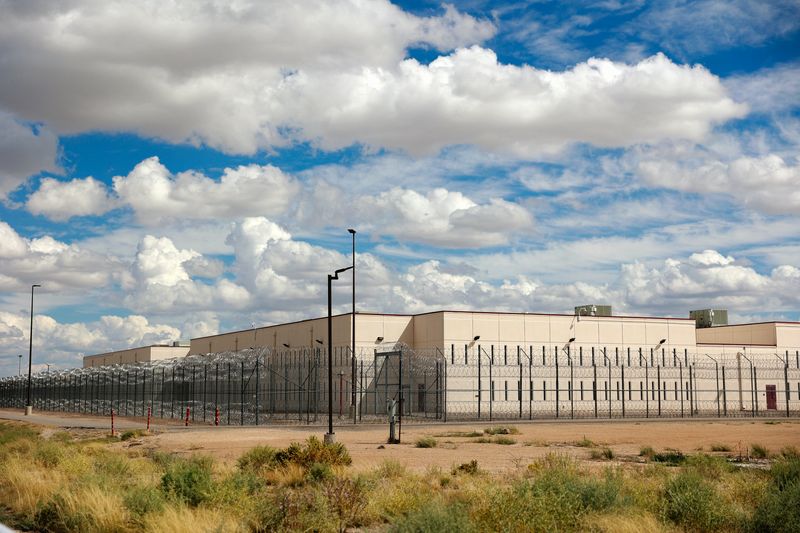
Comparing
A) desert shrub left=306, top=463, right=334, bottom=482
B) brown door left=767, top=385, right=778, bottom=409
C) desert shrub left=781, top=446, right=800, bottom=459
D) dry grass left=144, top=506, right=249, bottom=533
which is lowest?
brown door left=767, top=385, right=778, bottom=409

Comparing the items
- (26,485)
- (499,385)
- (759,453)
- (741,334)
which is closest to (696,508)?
(26,485)

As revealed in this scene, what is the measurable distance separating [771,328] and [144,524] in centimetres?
6707

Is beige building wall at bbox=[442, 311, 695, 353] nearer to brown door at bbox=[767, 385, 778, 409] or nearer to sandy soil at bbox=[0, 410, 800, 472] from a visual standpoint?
brown door at bbox=[767, 385, 778, 409]

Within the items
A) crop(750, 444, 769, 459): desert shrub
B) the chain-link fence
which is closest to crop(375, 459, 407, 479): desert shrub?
crop(750, 444, 769, 459): desert shrub

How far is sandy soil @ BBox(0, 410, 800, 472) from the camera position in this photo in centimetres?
2577

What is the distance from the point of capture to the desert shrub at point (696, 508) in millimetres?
12531

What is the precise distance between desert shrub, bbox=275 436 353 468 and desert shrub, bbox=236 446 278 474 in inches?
9.9

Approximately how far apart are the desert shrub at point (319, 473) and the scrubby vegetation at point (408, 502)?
28 mm

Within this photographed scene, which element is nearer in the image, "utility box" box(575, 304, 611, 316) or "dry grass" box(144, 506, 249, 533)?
"dry grass" box(144, 506, 249, 533)

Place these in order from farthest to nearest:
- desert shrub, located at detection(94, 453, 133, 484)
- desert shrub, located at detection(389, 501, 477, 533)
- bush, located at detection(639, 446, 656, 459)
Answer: bush, located at detection(639, 446, 656, 459) < desert shrub, located at detection(94, 453, 133, 484) < desert shrub, located at detection(389, 501, 477, 533)

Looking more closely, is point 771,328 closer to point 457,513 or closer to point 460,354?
point 460,354

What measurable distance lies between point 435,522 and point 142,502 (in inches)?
208

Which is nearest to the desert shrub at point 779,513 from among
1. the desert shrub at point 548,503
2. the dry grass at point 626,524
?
the dry grass at point 626,524

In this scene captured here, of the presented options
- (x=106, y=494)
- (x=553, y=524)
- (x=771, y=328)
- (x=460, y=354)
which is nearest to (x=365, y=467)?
(x=106, y=494)
